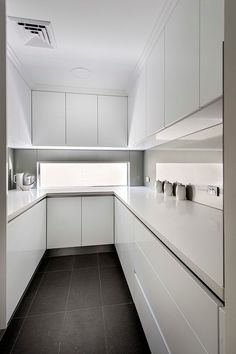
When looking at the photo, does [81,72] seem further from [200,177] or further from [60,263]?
[60,263]

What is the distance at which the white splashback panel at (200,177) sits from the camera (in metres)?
1.45

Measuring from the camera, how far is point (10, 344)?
1303 millimetres

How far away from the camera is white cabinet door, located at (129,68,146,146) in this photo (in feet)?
6.85

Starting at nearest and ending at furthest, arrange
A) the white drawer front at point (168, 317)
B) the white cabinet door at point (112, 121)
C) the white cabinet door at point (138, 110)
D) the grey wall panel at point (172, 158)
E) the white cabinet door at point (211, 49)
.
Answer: the white drawer front at point (168, 317) → the white cabinet door at point (211, 49) → the grey wall panel at point (172, 158) → the white cabinet door at point (138, 110) → the white cabinet door at point (112, 121)

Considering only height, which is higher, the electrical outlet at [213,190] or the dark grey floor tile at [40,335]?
the electrical outlet at [213,190]

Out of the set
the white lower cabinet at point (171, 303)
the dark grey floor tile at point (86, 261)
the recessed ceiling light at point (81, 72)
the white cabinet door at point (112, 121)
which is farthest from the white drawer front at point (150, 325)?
the recessed ceiling light at point (81, 72)

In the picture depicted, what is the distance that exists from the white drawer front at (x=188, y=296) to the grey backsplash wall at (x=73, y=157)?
2.23 metres

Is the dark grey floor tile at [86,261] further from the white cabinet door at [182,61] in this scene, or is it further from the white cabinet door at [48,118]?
the white cabinet door at [182,61]

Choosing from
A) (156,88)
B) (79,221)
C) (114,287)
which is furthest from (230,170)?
(79,221)

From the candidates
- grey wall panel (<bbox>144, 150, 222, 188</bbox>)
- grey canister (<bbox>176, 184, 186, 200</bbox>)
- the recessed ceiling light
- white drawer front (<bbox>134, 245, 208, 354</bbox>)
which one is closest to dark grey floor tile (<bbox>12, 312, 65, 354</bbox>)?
white drawer front (<bbox>134, 245, 208, 354</bbox>)

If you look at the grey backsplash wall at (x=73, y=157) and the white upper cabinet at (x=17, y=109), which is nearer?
the white upper cabinet at (x=17, y=109)

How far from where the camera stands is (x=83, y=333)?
54.6 inches

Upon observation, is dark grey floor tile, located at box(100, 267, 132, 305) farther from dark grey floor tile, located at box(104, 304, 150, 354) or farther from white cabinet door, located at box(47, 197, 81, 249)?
white cabinet door, located at box(47, 197, 81, 249)

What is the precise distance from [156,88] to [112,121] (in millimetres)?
1278
